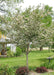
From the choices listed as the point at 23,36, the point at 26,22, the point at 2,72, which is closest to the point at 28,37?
the point at 23,36

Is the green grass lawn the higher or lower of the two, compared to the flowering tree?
lower

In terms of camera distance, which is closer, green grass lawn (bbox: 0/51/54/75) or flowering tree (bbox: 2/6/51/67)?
flowering tree (bbox: 2/6/51/67)

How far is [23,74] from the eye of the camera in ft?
24.3

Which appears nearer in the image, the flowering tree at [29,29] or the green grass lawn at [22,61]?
the flowering tree at [29,29]

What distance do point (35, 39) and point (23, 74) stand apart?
7.55 ft

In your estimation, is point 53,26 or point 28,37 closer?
point 28,37

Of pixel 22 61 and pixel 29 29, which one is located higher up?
pixel 29 29

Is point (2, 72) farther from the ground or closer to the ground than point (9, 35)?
closer to the ground

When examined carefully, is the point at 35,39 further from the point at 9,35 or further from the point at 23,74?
the point at 23,74

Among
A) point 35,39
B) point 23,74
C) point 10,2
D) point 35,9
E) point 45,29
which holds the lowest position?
point 23,74

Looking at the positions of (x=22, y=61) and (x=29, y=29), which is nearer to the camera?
(x=29, y=29)

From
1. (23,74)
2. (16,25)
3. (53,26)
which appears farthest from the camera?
(53,26)

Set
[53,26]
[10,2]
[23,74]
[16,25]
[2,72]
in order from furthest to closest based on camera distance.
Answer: [10,2] < [53,26] < [16,25] < [23,74] < [2,72]

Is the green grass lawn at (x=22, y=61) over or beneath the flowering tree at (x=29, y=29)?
beneath
